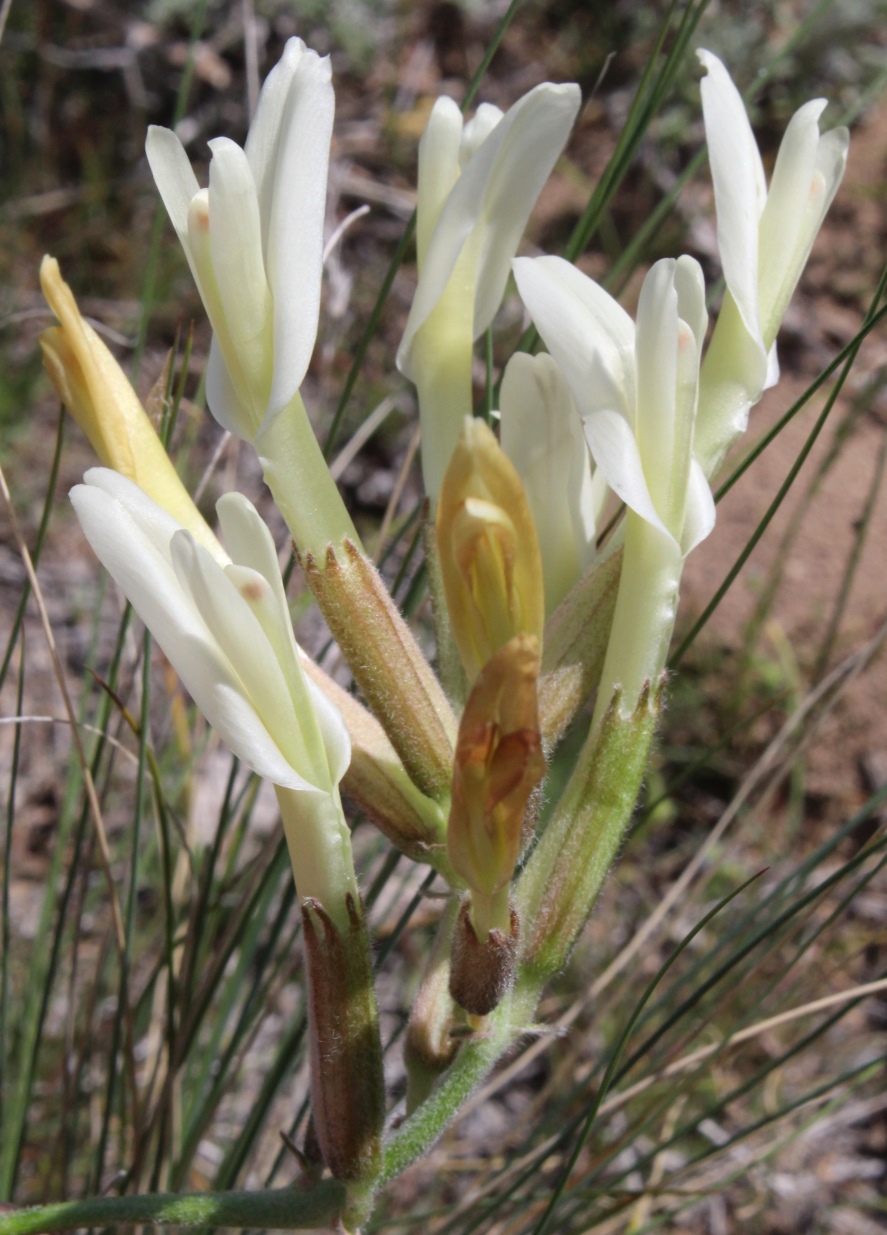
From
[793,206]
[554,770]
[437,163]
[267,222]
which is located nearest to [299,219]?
[267,222]

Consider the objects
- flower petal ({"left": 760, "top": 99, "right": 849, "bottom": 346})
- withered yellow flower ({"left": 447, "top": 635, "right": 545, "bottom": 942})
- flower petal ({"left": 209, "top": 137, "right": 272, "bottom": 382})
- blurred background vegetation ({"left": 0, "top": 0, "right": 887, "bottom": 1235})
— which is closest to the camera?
withered yellow flower ({"left": 447, "top": 635, "right": 545, "bottom": 942})

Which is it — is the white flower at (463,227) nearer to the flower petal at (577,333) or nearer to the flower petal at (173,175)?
the flower petal at (577,333)

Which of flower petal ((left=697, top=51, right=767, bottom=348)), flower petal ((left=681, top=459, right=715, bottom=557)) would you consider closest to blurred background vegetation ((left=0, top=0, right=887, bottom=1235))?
flower petal ((left=681, top=459, right=715, bottom=557))

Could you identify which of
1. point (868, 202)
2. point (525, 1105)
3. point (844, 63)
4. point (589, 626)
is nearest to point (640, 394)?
point (589, 626)

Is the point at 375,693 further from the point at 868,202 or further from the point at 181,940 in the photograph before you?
the point at 868,202

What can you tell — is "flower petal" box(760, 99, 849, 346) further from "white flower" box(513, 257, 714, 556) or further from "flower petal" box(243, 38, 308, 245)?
"flower petal" box(243, 38, 308, 245)

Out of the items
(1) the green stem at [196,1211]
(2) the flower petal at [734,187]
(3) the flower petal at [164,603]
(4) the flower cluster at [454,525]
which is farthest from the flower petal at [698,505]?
(1) the green stem at [196,1211]
